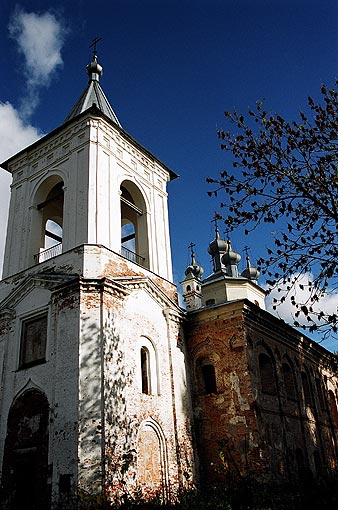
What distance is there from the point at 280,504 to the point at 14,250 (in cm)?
1103

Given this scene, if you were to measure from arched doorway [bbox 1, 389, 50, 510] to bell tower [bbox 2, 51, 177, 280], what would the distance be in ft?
15.0

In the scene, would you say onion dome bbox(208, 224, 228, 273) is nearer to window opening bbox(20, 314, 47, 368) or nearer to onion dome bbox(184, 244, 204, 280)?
onion dome bbox(184, 244, 204, 280)

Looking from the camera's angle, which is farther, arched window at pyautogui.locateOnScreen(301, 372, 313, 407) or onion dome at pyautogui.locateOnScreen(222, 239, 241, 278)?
onion dome at pyautogui.locateOnScreen(222, 239, 241, 278)

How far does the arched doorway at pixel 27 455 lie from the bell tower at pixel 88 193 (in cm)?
458

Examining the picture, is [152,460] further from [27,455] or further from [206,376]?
[206,376]

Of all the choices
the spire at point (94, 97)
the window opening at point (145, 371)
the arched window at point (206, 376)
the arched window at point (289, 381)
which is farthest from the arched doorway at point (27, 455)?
the spire at point (94, 97)

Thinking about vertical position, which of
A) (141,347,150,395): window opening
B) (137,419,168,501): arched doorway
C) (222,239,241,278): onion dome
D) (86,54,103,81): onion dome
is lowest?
(137,419,168,501): arched doorway

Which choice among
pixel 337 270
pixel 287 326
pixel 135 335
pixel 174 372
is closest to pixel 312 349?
pixel 287 326

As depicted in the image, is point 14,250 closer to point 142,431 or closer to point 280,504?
point 142,431

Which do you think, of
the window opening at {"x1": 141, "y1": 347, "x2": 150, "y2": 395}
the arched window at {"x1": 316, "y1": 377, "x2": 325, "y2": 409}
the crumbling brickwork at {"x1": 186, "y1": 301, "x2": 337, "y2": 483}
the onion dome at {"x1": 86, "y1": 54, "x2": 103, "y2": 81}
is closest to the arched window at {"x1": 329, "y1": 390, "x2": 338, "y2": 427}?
the arched window at {"x1": 316, "y1": 377, "x2": 325, "y2": 409}

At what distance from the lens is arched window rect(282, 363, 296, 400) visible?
18.0 metres

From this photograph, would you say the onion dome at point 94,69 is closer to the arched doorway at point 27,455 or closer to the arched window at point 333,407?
the arched doorway at point 27,455

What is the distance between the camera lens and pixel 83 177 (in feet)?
51.3

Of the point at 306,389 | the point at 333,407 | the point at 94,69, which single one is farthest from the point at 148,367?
the point at 94,69
